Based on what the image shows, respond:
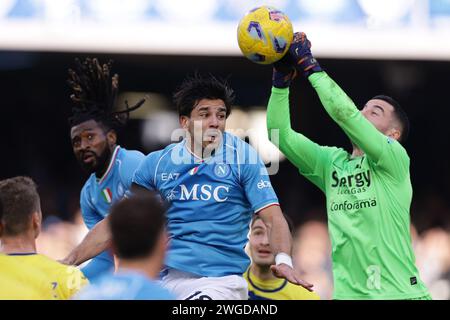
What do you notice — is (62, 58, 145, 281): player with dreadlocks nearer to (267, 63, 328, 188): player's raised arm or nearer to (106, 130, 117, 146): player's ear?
(106, 130, 117, 146): player's ear

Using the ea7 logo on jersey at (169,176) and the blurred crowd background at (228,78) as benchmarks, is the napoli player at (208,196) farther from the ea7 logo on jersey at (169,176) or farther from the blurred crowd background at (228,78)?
the blurred crowd background at (228,78)

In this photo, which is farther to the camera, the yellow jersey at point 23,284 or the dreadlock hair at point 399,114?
the dreadlock hair at point 399,114

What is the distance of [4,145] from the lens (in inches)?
671

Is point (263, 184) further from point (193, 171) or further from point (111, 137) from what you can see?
point (111, 137)

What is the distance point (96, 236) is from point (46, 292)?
5.09 ft

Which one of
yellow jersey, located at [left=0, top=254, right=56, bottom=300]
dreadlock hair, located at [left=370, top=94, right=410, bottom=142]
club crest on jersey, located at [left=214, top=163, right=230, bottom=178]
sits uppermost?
dreadlock hair, located at [left=370, top=94, right=410, bottom=142]

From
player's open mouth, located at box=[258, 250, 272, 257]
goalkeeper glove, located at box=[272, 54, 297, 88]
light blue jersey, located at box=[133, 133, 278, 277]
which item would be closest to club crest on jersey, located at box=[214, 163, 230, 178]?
light blue jersey, located at box=[133, 133, 278, 277]

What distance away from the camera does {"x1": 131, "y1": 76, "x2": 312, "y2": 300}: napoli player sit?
22.9ft

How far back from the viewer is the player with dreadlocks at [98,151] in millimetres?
8180

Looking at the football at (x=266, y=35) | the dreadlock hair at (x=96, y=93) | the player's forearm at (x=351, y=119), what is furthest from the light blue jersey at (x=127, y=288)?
the dreadlock hair at (x=96, y=93)

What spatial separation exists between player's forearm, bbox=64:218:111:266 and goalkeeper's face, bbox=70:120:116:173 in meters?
1.17

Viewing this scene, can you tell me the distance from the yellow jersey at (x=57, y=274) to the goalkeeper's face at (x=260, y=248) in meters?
3.21

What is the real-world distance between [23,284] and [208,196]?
73.2 inches
